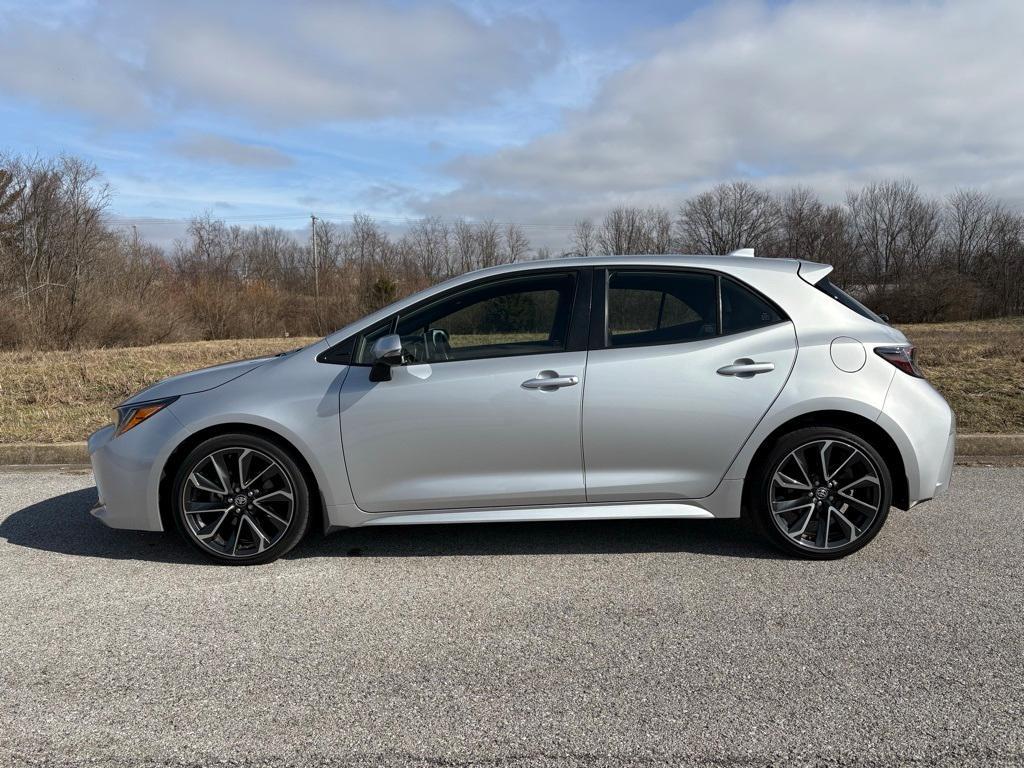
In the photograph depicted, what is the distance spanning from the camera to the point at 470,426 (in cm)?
414

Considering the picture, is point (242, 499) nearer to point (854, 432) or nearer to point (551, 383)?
point (551, 383)

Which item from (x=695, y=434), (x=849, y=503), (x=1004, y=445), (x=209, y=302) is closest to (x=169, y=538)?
(x=695, y=434)

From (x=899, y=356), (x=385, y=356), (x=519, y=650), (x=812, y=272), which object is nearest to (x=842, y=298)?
(x=812, y=272)

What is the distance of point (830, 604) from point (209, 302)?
35599mm

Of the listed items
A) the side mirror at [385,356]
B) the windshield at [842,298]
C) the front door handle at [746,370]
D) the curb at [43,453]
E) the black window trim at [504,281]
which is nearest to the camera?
the side mirror at [385,356]

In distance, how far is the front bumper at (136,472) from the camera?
424 cm

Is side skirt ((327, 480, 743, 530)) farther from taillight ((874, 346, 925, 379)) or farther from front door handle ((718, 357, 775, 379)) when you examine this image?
taillight ((874, 346, 925, 379))

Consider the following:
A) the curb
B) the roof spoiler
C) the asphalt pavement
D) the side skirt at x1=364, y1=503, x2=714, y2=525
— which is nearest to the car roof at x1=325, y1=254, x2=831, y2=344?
the roof spoiler

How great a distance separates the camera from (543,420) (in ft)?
13.5

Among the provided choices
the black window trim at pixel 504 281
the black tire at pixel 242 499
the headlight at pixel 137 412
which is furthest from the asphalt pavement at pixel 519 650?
the black window trim at pixel 504 281

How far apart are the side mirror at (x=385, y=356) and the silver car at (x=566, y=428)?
10 millimetres

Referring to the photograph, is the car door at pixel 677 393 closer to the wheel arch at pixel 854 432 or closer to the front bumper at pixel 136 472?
the wheel arch at pixel 854 432

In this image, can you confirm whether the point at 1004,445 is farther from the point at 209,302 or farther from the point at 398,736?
the point at 209,302

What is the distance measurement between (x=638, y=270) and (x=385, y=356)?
1552mm
